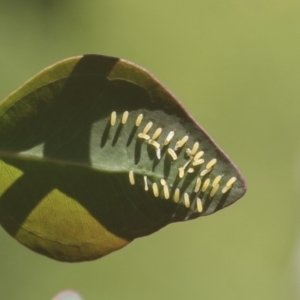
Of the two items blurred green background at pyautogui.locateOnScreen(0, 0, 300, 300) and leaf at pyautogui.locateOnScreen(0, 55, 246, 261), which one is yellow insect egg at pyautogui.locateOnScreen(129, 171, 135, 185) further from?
blurred green background at pyautogui.locateOnScreen(0, 0, 300, 300)

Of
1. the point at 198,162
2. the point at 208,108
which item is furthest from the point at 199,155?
the point at 208,108

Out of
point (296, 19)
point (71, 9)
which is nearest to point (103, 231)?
point (71, 9)

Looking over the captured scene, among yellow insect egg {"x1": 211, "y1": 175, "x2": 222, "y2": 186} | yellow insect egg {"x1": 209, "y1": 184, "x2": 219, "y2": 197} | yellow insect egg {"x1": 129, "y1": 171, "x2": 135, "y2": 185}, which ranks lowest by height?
yellow insect egg {"x1": 129, "y1": 171, "x2": 135, "y2": 185}

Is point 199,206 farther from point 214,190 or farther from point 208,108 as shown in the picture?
point 208,108

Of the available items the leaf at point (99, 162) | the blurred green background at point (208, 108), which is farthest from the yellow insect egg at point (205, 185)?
the blurred green background at point (208, 108)

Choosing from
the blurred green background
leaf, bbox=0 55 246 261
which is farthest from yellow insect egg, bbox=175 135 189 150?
the blurred green background

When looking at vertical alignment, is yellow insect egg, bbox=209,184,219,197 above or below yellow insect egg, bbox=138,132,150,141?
below

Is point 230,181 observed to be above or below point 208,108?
below
